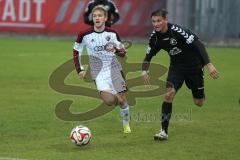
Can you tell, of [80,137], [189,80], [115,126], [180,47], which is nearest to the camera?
[80,137]

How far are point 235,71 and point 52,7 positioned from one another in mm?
17107

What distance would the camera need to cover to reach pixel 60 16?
4147 centimetres

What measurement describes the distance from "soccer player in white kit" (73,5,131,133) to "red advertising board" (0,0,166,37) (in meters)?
27.1

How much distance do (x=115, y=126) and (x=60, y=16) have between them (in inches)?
1102

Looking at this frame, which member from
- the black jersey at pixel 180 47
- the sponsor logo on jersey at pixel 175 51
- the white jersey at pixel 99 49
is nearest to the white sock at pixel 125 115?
the white jersey at pixel 99 49

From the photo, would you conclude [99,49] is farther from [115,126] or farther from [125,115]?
[115,126]

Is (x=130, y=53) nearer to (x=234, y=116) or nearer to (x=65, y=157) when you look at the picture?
(x=234, y=116)

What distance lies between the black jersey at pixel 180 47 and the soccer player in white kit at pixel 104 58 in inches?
27.3

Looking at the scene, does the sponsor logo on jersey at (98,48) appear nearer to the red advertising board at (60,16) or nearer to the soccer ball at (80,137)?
the soccer ball at (80,137)

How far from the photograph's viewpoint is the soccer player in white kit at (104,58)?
13.0 metres

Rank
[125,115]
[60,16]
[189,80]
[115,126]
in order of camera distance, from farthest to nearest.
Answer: [60,16], [115,126], [125,115], [189,80]

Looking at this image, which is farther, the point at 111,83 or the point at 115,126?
the point at 115,126

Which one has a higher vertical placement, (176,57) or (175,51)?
(175,51)

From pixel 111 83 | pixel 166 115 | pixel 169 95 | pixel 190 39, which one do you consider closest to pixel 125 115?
pixel 111 83
